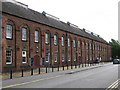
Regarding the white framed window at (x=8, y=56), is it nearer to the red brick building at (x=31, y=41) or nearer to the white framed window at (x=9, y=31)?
the red brick building at (x=31, y=41)

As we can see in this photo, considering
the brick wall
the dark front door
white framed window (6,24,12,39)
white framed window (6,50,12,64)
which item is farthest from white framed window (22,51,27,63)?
white framed window (6,24,12,39)

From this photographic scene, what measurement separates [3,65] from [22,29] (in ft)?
22.4

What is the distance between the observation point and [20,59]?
25.3 meters

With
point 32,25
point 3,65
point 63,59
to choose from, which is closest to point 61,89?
point 3,65

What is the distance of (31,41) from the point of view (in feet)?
91.7

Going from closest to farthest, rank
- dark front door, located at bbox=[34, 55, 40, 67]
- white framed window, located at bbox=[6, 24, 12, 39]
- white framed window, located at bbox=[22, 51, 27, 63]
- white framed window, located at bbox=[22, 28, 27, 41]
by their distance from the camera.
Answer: white framed window, located at bbox=[6, 24, 12, 39]
white framed window, located at bbox=[22, 51, 27, 63]
white framed window, located at bbox=[22, 28, 27, 41]
dark front door, located at bbox=[34, 55, 40, 67]

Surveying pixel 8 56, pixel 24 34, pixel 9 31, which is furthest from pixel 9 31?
pixel 8 56

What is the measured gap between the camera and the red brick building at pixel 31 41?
23595 mm

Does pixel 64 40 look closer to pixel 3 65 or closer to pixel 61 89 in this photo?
pixel 3 65

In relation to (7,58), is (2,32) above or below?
above

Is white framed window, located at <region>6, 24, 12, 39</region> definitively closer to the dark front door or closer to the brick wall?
the brick wall

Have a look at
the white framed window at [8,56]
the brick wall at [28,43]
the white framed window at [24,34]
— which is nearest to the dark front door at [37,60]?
the brick wall at [28,43]

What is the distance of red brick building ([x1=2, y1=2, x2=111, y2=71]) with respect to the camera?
2360cm

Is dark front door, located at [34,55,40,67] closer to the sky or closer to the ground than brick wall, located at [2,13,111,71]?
closer to the ground
